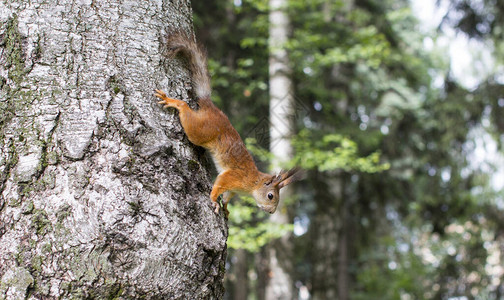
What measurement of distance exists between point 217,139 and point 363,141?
22.4 ft

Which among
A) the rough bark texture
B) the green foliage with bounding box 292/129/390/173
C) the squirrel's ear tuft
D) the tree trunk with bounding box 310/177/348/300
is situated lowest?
the tree trunk with bounding box 310/177/348/300

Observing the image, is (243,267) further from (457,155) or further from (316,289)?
(457,155)

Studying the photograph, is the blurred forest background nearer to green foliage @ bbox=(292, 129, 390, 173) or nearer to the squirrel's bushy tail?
green foliage @ bbox=(292, 129, 390, 173)

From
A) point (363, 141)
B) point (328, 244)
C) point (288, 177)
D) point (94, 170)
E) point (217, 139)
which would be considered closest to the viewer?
point (94, 170)

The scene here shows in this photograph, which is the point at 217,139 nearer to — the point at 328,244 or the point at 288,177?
the point at 288,177

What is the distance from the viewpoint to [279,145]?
6.11 metres

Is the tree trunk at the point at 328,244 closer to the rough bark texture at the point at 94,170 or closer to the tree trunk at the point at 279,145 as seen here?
the tree trunk at the point at 279,145

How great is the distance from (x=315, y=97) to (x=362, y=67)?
4.10m

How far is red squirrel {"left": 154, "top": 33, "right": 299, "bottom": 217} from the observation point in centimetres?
174

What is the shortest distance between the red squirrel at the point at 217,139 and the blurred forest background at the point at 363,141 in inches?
104

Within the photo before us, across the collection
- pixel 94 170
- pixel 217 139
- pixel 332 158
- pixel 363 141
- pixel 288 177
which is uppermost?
pixel 94 170

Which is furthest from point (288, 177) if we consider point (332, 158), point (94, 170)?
point (332, 158)

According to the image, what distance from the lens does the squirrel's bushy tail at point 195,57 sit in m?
1.74

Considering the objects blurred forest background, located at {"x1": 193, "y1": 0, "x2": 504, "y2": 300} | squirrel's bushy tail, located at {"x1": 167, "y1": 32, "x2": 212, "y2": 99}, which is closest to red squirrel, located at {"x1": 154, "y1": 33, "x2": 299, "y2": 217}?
squirrel's bushy tail, located at {"x1": 167, "y1": 32, "x2": 212, "y2": 99}
